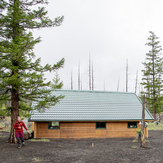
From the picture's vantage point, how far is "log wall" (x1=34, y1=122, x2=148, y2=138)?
1614cm

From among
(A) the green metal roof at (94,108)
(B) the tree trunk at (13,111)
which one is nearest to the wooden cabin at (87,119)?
(A) the green metal roof at (94,108)

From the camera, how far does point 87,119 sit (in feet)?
53.7

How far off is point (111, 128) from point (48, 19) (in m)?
11.2

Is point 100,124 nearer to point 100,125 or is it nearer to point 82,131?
point 100,125

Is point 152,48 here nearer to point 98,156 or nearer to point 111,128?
point 111,128

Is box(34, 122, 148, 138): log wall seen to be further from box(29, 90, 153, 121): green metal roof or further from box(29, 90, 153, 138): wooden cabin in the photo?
box(29, 90, 153, 121): green metal roof

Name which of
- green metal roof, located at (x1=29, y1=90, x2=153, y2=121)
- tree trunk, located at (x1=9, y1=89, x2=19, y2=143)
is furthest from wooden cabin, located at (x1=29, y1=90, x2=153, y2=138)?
tree trunk, located at (x1=9, y1=89, x2=19, y2=143)

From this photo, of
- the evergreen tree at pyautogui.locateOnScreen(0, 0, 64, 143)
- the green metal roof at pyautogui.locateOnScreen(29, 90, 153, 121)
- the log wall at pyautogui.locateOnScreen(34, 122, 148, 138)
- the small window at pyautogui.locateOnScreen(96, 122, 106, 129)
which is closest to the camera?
the evergreen tree at pyautogui.locateOnScreen(0, 0, 64, 143)

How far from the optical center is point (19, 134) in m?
10.8

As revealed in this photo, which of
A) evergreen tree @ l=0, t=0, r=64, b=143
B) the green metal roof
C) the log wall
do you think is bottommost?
the log wall

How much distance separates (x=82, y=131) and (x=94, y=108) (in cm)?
283

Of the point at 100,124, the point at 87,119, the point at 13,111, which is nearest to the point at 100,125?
the point at 100,124

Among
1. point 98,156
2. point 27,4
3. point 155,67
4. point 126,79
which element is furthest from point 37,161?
point 126,79

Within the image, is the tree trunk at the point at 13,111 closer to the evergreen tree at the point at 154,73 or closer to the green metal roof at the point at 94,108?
the green metal roof at the point at 94,108
